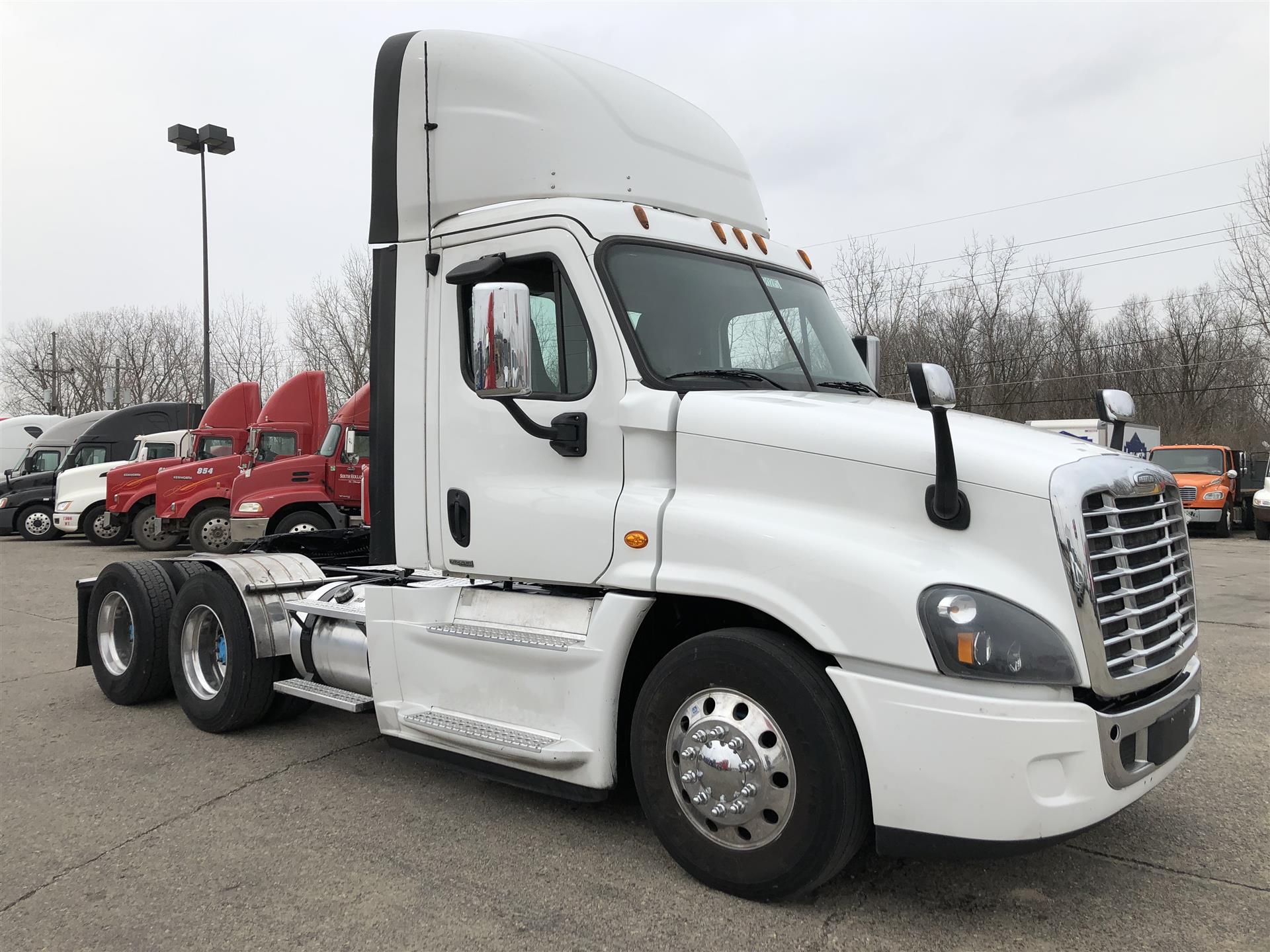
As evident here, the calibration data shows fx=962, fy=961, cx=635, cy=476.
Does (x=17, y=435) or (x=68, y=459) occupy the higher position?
(x=17, y=435)

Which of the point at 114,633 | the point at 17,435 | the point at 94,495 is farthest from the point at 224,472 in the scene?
the point at 17,435

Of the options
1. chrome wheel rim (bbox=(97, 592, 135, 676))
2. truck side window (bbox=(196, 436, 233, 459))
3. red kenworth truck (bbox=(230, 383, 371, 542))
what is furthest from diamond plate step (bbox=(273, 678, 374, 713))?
truck side window (bbox=(196, 436, 233, 459))

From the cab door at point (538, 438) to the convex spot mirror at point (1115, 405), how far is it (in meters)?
2.24

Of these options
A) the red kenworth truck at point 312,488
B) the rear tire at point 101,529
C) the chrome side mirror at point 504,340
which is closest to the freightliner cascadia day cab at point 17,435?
the rear tire at point 101,529

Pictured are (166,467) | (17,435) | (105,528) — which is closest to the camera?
(166,467)

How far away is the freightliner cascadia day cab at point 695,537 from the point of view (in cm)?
303

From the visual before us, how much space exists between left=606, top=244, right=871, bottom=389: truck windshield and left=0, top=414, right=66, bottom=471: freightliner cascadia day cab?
36.5 meters

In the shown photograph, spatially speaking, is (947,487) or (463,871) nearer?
(947,487)

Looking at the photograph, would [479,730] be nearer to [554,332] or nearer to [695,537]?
[695,537]

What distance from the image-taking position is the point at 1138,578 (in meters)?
3.27

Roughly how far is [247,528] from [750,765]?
14.0 meters

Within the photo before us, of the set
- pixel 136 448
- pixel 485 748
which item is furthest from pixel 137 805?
pixel 136 448

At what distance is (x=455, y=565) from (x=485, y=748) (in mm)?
811

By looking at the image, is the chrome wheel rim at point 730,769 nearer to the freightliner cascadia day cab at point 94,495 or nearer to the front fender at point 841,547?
the front fender at point 841,547
